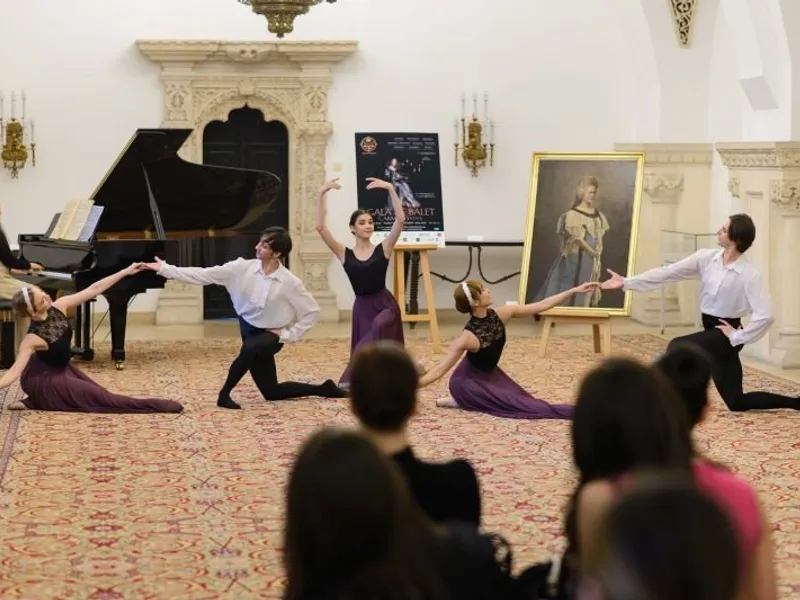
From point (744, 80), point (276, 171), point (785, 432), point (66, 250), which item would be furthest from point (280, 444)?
point (276, 171)

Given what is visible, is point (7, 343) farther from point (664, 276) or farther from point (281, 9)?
point (664, 276)


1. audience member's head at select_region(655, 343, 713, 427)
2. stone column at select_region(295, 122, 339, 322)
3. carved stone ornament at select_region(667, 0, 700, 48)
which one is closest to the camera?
audience member's head at select_region(655, 343, 713, 427)

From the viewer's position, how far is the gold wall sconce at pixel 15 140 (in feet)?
44.1

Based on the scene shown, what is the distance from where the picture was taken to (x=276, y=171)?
1437cm

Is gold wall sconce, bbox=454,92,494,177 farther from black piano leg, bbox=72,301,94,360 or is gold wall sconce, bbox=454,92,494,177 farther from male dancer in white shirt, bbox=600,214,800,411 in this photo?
male dancer in white shirt, bbox=600,214,800,411

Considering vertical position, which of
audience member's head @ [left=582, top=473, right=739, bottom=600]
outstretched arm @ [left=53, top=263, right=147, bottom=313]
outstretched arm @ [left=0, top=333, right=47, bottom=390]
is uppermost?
audience member's head @ [left=582, top=473, right=739, bottom=600]

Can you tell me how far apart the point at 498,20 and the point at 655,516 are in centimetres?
1306

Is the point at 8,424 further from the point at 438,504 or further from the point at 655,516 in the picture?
the point at 655,516

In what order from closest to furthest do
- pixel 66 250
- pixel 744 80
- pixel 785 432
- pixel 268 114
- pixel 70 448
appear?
pixel 70 448 < pixel 785 432 < pixel 66 250 < pixel 744 80 < pixel 268 114

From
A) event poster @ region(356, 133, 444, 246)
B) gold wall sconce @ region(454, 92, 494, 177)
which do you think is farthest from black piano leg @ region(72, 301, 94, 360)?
gold wall sconce @ region(454, 92, 494, 177)

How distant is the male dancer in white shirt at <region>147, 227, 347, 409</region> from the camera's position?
8.98 meters

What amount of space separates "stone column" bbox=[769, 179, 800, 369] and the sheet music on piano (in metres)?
5.22

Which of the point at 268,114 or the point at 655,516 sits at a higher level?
the point at 268,114

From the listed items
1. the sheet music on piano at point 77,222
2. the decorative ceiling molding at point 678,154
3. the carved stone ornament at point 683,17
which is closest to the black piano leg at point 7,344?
the sheet music on piano at point 77,222
